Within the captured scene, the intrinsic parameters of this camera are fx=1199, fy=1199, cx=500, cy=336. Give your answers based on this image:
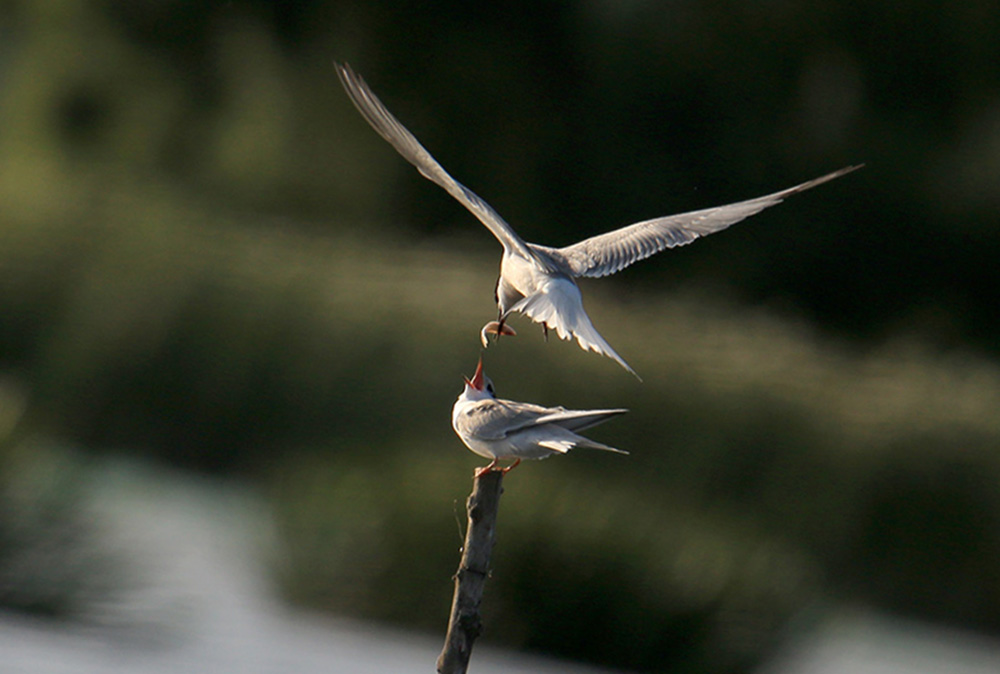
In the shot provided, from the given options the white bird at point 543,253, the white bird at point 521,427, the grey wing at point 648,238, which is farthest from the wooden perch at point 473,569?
the grey wing at point 648,238

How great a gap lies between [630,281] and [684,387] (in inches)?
92.4

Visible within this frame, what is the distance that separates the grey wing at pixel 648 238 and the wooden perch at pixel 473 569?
468 mm

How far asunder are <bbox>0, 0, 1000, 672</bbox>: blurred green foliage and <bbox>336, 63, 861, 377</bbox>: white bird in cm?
89

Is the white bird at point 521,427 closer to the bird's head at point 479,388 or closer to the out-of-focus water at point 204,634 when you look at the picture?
the bird's head at point 479,388

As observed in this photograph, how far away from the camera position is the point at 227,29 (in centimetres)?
660

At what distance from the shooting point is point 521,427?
1.59 meters

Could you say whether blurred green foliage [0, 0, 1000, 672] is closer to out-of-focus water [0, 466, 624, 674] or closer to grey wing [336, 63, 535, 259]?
out-of-focus water [0, 466, 624, 674]

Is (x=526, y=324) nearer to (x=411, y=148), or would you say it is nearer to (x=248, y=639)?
(x=248, y=639)

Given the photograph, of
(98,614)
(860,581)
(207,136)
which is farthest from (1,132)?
(860,581)

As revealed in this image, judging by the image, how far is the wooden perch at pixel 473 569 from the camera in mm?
1689

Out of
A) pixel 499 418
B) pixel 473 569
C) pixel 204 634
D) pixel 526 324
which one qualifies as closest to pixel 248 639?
pixel 204 634

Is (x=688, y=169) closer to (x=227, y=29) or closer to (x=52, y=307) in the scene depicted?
(x=227, y=29)

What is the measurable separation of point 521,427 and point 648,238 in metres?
0.73

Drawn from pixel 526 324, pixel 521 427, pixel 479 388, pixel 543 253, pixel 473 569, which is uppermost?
pixel 526 324
